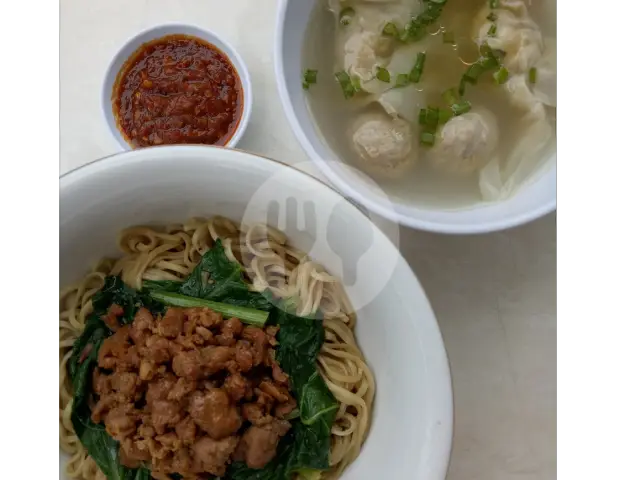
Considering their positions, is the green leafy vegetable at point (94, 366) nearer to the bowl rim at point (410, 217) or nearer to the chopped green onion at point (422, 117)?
the bowl rim at point (410, 217)

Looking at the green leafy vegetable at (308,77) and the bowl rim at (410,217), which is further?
the green leafy vegetable at (308,77)

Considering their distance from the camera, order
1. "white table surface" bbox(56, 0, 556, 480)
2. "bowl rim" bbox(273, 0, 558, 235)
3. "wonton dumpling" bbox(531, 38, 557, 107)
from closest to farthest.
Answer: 1. "bowl rim" bbox(273, 0, 558, 235)
2. "wonton dumpling" bbox(531, 38, 557, 107)
3. "white table surface" bbox(56, 0, 556, 480)

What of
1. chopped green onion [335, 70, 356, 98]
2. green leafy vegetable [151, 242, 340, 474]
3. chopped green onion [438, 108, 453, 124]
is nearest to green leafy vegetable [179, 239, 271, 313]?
green leafy vegetable [151, 242, 340, 474]

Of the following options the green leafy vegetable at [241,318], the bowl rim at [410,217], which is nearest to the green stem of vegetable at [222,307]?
the green leafy vegetable at [241,318]

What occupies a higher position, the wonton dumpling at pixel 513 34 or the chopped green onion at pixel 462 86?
the wonton dumpling at pixel 513 34

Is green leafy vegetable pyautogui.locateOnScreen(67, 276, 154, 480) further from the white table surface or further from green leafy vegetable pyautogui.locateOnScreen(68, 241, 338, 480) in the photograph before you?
the white table surface

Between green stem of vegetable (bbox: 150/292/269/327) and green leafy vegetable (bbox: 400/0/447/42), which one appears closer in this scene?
green stem of vegetable (bbox: 150/292/269/327)
